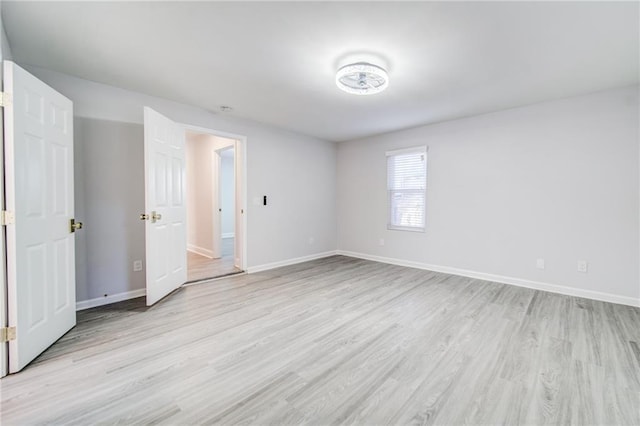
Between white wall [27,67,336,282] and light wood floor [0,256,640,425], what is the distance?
168 centimetres

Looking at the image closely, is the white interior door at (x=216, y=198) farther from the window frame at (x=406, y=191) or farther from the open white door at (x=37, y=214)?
the window frame at (x=406, y=191)

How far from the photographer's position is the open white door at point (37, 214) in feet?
5.80

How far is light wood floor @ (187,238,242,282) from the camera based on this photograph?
13.4 feet

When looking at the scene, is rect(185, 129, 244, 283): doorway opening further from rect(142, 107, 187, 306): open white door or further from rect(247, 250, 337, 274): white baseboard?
rect(142, 107, 187, 306): open white door

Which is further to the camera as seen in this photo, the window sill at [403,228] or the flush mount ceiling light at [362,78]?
the window sill at [403,228]

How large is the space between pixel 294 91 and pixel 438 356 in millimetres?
2904

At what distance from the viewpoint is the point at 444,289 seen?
A: 11.5 ft

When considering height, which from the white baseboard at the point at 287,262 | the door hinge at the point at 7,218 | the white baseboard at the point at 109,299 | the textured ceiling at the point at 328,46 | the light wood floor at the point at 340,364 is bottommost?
the light wood floor at the point at 340,364

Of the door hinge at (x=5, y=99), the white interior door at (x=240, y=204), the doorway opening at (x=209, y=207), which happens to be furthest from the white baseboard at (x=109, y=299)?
the door hinge at (x=5, y=99)

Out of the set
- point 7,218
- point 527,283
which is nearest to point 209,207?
point 7,218

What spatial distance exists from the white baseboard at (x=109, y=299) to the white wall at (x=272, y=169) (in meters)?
1.45

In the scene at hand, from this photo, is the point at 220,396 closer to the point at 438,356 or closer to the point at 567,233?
the point at 438,356

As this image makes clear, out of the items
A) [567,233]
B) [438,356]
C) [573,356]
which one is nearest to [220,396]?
[438,356]

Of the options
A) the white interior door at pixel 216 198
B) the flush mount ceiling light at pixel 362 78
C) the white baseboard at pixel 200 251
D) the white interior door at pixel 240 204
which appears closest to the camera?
the flush mount ceiling light at pixel 362 78
